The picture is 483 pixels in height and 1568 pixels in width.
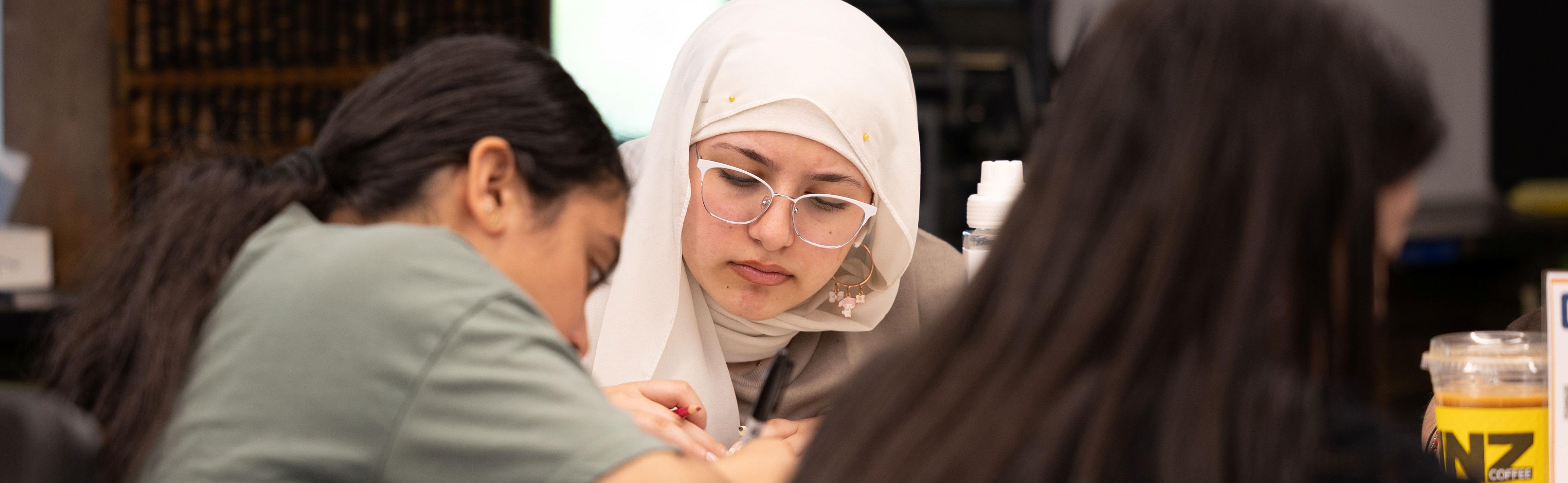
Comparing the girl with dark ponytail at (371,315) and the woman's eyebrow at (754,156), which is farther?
the woman's eyebrow at (754,156)

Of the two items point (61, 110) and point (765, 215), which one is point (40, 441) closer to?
point (765, 215)

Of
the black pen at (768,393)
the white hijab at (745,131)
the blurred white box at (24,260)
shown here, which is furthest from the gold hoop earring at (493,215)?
the blurred white box at (24,260)

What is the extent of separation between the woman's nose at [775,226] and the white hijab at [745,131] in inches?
3.7

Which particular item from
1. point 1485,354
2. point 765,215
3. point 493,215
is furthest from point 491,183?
point 1485,354

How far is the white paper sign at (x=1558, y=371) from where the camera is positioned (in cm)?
Result: 92

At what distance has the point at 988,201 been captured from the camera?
123 cm

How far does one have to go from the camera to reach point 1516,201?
491 cm

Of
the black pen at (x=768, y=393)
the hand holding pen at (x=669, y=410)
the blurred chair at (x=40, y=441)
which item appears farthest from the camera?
the hand holding pen at (x=669, y=410)

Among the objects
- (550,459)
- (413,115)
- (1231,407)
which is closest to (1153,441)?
(1231,407)

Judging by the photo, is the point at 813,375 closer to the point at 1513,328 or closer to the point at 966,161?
the point at 1513,328

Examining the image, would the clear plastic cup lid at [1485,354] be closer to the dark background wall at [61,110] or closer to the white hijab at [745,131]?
the white hijab at [745,131]

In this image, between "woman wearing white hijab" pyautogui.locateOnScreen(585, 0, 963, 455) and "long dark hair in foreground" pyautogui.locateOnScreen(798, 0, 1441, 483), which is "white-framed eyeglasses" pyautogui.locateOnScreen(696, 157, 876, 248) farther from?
"long dark hair in foreground" pyautogui.locateOnScreen(798, 0, 1441, 483)

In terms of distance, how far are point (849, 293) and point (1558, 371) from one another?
32.2 inches

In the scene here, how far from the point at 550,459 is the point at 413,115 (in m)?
0.36
